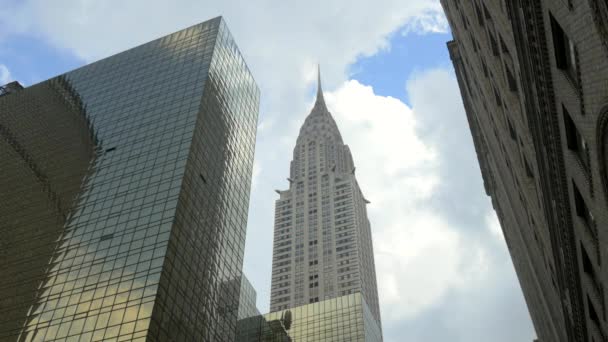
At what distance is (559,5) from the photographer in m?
18.0

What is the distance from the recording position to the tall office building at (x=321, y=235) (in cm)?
14612

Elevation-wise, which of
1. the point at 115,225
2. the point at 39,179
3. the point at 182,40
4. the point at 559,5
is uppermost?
the point at 182,40

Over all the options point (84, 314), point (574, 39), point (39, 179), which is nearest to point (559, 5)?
point (574, 39)

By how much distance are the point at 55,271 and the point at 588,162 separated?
54.8 m

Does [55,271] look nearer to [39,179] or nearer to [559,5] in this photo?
[39,179]

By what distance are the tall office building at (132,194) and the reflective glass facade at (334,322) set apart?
1552 inches

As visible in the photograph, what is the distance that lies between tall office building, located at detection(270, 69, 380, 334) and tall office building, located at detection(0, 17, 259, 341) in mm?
62544

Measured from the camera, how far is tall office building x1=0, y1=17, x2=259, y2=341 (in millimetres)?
55156

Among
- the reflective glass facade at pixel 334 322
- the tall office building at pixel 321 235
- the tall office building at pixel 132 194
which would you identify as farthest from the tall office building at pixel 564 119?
the tall office building at pixel 321 235

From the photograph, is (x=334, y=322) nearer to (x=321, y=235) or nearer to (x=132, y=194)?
(x=321, y=235)

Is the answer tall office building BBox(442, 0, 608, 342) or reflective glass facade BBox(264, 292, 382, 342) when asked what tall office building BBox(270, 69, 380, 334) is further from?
tall office building BBox(442, 0, 608, 342)

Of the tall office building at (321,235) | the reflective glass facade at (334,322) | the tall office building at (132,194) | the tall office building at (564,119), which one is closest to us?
the tall office building at (564,119)

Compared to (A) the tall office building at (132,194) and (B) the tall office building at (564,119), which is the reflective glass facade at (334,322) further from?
(B) the tall office building at (564,119)

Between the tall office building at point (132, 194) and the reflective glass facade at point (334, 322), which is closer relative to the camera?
the tall office building at point (132, 194)
